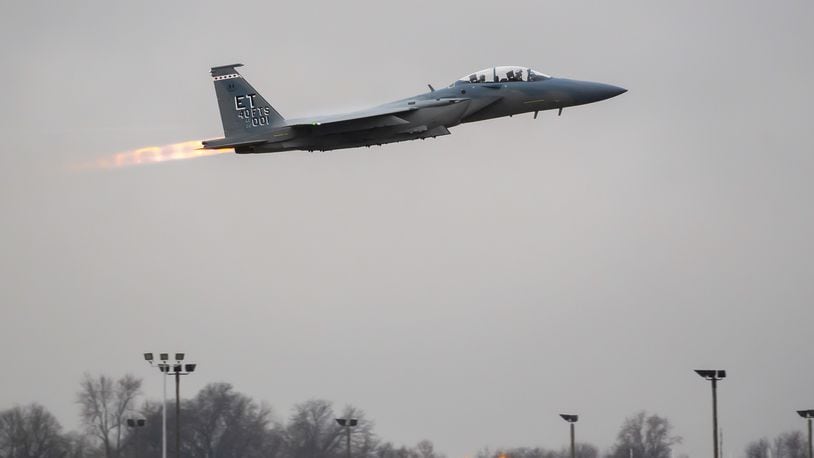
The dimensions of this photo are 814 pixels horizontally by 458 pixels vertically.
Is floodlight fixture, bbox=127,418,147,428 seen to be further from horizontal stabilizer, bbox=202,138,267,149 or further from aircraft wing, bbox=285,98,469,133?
aircraft wing, bbox=285,98,469,133

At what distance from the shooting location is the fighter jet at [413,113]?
187ft

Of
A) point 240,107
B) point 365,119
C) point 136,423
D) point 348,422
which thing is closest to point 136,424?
point 136,423

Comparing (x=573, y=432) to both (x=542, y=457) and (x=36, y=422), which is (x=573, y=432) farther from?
(x=36, y=422)

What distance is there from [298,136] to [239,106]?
3171 millimetres

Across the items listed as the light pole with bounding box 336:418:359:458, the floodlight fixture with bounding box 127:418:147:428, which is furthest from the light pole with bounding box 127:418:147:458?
the light pole with bounding box 336:418:359:458

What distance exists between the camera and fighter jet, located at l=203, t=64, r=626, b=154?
57125 millimetres

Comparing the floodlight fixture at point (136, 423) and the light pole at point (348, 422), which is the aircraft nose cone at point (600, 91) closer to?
the light pole at point (348, 422)

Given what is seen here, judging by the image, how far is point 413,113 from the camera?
57.4 metres

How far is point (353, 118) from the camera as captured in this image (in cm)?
5672

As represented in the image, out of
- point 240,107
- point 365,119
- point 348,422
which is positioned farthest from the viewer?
point 348,422

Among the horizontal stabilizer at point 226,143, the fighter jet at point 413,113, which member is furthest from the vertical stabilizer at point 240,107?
the horizontal stabilizer at point 226,143

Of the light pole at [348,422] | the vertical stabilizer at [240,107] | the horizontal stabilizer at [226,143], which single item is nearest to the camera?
the horizontal stabilizer at [226,143]

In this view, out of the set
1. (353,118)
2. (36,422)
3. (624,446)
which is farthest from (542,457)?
(353,118)

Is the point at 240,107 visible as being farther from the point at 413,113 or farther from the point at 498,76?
the point at 498,76
